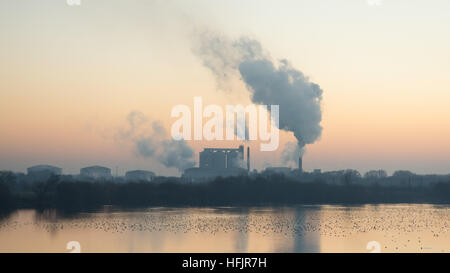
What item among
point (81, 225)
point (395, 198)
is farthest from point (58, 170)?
point (81, 225)

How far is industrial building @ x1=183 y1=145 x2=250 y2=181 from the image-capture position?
109 metres

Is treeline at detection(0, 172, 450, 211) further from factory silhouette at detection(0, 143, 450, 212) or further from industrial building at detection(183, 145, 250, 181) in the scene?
industrial building at detection(183, 145, 250, 181)

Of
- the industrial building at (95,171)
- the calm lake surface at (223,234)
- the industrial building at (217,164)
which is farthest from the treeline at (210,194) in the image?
the industrial building at (95,171)

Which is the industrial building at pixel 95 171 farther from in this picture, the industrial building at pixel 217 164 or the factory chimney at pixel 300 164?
the factory chimney at pixel 300 164

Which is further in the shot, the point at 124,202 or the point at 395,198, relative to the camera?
the point at 395,198

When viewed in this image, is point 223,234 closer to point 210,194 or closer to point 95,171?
point 210,194

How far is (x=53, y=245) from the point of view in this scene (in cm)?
2575

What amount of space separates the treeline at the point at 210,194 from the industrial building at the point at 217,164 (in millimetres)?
34431

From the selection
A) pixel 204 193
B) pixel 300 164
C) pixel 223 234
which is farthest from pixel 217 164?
pixel 223 234

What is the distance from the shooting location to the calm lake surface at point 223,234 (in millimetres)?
24500

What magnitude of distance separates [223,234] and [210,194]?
1435 inches
